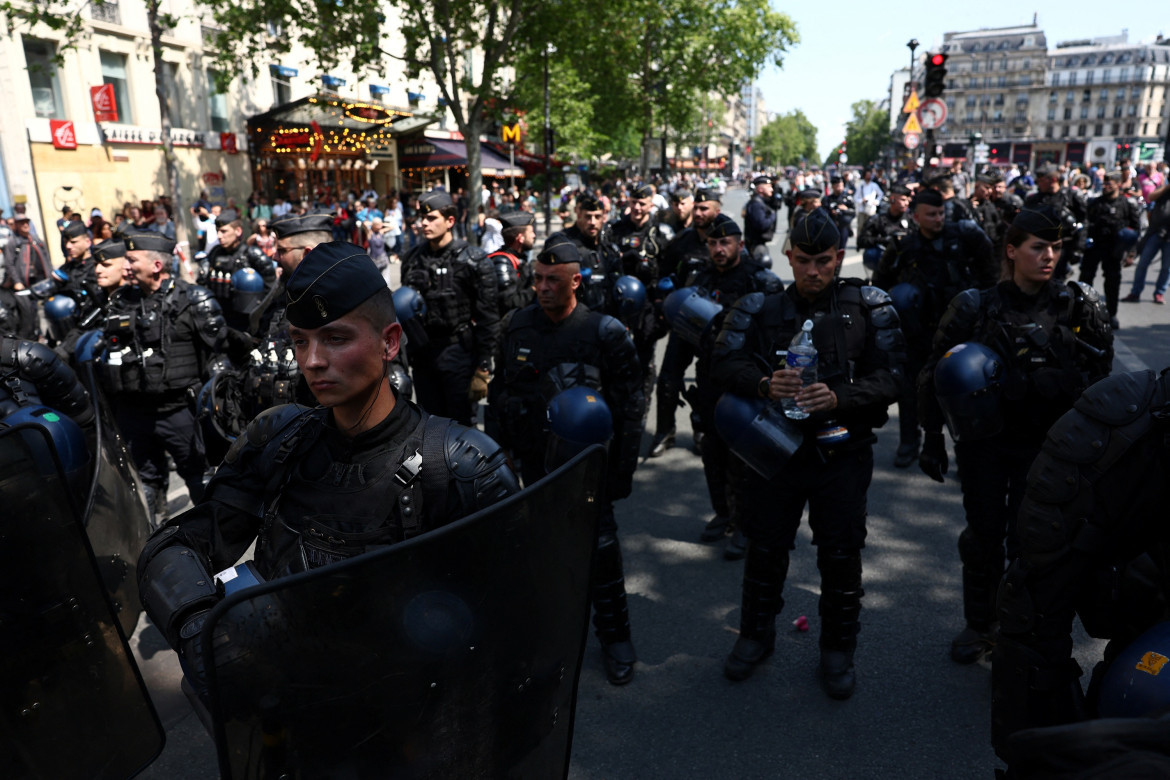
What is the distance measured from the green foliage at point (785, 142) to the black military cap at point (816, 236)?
5649 inches

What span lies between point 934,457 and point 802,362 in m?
1.12

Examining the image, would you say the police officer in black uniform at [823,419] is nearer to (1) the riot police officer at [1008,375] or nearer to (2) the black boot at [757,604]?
(2) the black boot at [757,604]

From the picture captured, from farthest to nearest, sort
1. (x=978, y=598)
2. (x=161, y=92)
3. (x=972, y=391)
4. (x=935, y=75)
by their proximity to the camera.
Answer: (x=161, y=92)
(x=935, y=75)
(x=978, y=598)
(x=972, y=391)

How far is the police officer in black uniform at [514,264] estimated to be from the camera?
6602 mm

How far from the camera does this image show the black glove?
3.91 m

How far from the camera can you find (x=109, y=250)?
200 inches

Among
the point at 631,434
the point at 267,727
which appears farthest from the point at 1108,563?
the point at 631,434

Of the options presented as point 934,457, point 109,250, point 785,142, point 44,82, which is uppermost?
point 785,142

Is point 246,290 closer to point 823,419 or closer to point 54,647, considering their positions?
point 823,419

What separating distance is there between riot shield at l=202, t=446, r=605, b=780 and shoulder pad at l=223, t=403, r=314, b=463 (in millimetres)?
903

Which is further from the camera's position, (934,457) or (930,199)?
(930,199)

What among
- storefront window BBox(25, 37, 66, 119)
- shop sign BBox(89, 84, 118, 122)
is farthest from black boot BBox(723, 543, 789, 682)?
A: shop sign BBox(89, 84, 118, 122)

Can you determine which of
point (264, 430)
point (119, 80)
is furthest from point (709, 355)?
point (119, 80)

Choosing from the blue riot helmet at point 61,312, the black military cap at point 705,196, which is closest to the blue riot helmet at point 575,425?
the black military cap at point 705,196
